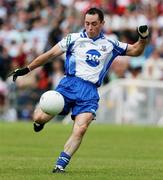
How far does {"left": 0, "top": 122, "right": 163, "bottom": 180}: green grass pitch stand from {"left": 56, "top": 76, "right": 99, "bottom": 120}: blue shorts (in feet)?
3.04

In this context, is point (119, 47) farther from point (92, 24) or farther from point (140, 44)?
point (92, 24)

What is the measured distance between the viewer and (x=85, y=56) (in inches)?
514

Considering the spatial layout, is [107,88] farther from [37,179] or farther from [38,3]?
[37,179]

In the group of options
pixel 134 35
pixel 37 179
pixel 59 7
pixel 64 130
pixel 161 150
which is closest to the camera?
pixel 37 179

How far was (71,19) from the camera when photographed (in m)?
31.8

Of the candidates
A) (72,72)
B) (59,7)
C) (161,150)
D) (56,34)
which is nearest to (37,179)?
(72,72)

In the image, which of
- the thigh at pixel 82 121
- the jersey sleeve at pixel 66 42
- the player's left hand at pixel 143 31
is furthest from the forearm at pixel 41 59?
the player's left hand at pixel 143 31

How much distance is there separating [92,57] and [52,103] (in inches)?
38.6

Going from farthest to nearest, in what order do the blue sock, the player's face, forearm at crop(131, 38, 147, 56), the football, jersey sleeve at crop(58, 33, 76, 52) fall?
forearm at crop(131, 38, 147, 56) < jersey sleeve at crop(58, 33, 76, 52) < the player's face < the football < the blue sock

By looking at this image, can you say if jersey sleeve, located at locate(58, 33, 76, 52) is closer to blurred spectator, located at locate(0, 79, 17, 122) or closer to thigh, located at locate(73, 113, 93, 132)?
thigh, located at locate(73, 113, 93, 132)

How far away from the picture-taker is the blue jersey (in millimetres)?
13016

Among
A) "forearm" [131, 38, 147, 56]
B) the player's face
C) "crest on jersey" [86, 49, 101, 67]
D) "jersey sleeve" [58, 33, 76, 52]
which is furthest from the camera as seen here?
"forearm" [131, 38, 147, 56]

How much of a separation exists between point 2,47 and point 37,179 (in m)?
20.7

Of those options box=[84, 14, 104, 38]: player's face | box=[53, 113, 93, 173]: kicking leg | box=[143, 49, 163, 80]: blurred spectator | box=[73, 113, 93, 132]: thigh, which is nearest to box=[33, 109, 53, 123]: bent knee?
box=[73, 113, 93, 132]: thigh
